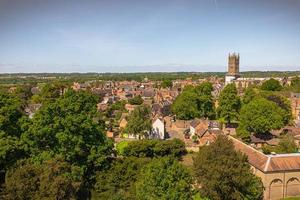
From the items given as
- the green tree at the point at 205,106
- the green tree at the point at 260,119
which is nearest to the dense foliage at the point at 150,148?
the green tree at the point at 260,119

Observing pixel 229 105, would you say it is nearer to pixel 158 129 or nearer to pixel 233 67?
pixel 158 129

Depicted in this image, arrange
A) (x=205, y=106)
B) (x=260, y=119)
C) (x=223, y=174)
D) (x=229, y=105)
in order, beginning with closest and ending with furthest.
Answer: (x=223, y=174), (x=260, y=119), (x=229, y=105), (x=205, y=106)

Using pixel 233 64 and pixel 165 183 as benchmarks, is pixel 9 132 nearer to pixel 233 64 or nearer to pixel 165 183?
pixel 165 183

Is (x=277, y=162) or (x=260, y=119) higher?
(x=260, y=119)

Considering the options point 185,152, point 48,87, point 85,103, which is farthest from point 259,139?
point 48,87

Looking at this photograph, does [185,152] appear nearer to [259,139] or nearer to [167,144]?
[167,144]

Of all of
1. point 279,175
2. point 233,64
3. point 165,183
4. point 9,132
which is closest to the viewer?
point 165,183

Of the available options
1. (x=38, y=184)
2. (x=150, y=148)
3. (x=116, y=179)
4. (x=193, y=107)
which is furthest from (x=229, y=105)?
(x=38, y=184)

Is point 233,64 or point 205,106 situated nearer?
point 205,106

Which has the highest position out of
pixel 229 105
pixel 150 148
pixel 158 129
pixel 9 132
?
pixel 9 132
